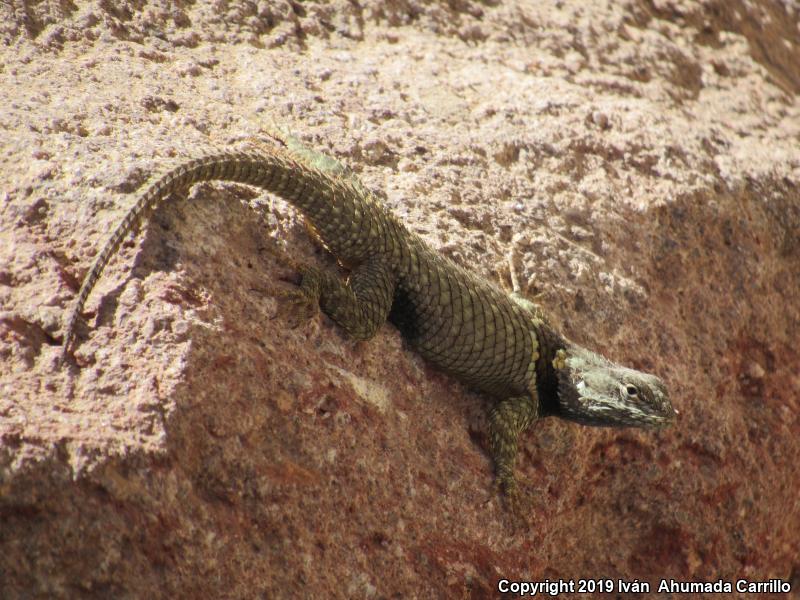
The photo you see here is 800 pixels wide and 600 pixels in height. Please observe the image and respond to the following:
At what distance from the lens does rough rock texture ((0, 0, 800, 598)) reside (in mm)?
3229

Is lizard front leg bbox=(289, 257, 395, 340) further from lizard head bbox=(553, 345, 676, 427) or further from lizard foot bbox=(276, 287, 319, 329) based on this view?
lizard head bbox=(553, 345, 676, 427)

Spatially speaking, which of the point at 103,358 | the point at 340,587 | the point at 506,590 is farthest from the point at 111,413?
the point at 506,590

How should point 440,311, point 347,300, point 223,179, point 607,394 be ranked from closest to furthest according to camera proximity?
point 223,179, point 347,300, point 440,311, point 607,394

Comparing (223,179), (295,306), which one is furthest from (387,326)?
(223,179)

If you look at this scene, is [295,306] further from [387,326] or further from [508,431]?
[508,431]

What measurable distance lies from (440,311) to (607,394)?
3.62ft

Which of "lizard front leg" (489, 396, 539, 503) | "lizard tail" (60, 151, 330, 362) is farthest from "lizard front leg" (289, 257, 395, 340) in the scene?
"lizard front leg" (489, 396, 539, 503)

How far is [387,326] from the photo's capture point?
4.40 m

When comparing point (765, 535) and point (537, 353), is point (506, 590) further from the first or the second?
point (765, 535)

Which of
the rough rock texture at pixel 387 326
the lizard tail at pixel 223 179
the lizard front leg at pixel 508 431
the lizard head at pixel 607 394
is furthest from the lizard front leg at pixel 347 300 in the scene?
the lizard head at pixel 607 394

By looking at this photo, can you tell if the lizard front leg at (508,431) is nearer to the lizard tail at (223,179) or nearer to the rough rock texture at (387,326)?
the rough rock texture at (387,326)

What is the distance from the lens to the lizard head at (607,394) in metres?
4.44

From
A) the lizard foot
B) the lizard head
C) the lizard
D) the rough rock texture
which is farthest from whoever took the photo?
the lizard head

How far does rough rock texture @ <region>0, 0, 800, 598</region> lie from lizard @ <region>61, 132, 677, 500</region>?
16 centimetres
